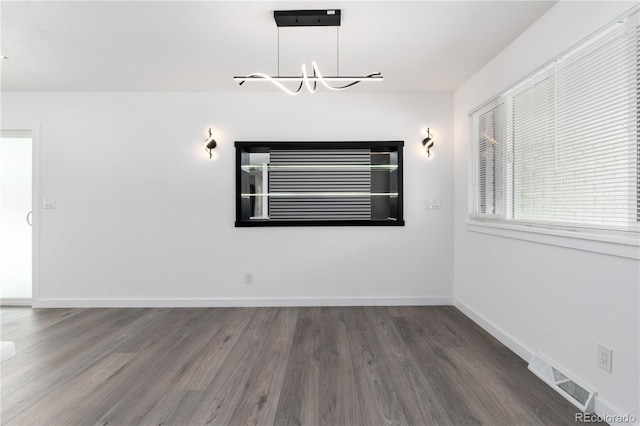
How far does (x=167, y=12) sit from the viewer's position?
87.9 inches

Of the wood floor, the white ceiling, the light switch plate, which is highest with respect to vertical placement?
the white ceiling

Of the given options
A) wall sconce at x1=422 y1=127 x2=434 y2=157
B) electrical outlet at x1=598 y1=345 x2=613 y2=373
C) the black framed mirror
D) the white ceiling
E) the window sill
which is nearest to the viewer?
the window sill

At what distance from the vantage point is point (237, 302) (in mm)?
3799

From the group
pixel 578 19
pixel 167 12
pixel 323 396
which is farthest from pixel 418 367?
Result: pixel 167 12

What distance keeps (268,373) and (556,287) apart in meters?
1.99

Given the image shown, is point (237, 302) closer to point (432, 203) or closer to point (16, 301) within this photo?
point (432, 203)

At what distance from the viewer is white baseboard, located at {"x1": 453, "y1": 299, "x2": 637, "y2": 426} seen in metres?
1.75

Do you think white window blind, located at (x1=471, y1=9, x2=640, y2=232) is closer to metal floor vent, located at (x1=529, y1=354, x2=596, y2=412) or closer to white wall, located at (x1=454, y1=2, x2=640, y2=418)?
white wall, located at (x1=454, y1=2, x2=640, y2=418)

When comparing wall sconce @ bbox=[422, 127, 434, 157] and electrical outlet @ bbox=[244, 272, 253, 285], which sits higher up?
wall sconce @ bbox=[422, 127, 434, 157]

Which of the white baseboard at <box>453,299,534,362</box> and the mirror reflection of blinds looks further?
the mirror reflection of blinds

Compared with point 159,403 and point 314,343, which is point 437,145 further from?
point 159,403

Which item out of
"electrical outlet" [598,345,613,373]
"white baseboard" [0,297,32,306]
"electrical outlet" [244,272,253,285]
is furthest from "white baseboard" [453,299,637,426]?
"white baseboard" [0,297,32,306]

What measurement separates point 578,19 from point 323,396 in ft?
8.88

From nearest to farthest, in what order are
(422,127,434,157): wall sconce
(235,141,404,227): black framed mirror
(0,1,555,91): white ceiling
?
(0,1,555,91): white ceiling, (422,127,434,157): wall sconce, (235,141,404,227): black framed mirror
